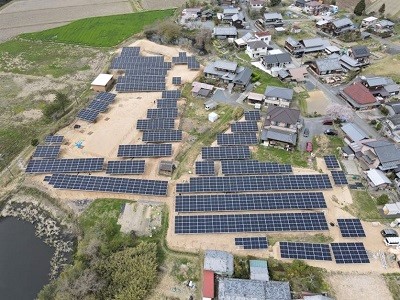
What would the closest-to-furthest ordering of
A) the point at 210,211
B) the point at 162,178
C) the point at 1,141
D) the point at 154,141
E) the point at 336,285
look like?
the point at 336,285, the point at 210,211, the point at 162,178, the point at 154,141, the point at 1,141

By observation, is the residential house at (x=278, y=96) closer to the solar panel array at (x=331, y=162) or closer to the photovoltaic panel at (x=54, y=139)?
the solar panel array at (x=331, y=162)

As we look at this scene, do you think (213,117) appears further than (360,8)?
No

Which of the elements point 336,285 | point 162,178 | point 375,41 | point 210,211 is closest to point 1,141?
point 162,178

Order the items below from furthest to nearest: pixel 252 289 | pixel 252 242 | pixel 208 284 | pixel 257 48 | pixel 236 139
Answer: pixel 257 48
pixel 236 139
pixel 252 242
pixel 208 284
pixel 252 289

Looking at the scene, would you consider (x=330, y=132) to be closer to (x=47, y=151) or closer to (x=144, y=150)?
(x=144, y=150)

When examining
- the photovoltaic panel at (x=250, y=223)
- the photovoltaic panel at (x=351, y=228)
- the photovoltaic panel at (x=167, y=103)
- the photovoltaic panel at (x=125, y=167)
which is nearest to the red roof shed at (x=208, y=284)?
the photovoltaic panel at (x=250, y=223)

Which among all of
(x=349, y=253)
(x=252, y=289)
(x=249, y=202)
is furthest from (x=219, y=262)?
(x=349, y=253)

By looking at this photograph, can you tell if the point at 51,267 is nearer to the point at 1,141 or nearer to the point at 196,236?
the point at 196,236
